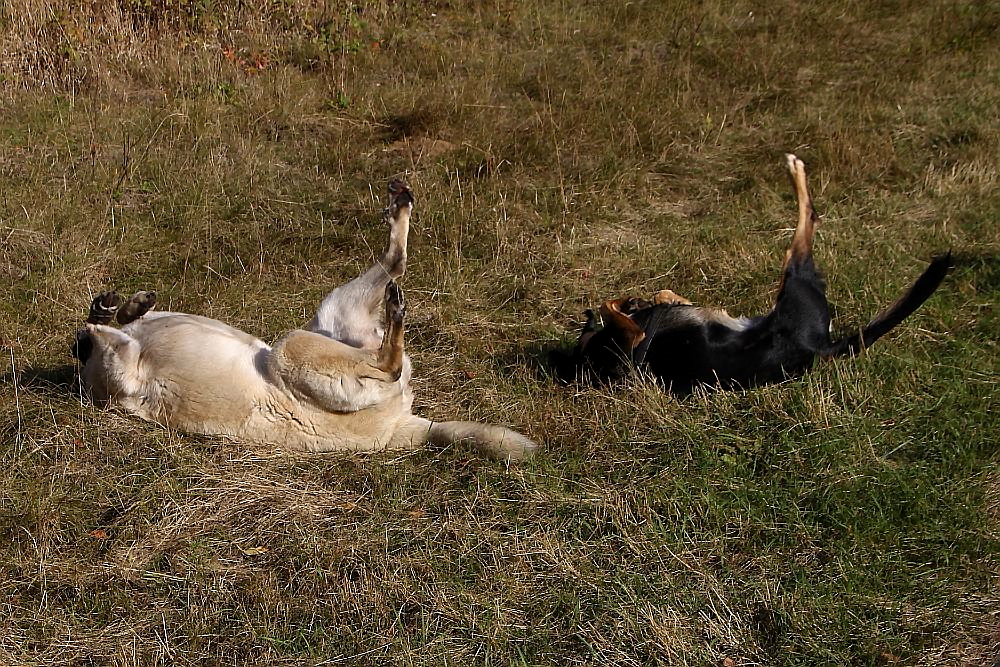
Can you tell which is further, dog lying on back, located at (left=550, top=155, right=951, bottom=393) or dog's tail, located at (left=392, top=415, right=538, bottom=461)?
dog lying on back, located at (left=550, top=155, right=951, bottom=393)

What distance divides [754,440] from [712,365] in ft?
1.56

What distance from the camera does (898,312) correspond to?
13.0 ft

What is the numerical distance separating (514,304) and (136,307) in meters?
2.11

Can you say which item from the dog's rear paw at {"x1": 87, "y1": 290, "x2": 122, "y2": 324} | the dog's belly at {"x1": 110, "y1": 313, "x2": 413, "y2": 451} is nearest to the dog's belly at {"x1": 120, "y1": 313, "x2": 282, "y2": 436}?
the dog's belly at {"x1": 110, "y1": 313, "x2": 413, "y2": 451}

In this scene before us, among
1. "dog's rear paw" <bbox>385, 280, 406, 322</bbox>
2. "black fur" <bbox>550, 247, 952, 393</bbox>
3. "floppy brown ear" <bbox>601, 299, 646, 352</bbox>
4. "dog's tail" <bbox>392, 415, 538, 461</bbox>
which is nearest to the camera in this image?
"dog's tail" <bbox>392, 415, 538, 461</bbox>

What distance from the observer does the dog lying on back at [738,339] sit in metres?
4.00

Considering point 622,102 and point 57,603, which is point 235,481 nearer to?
point 57,603

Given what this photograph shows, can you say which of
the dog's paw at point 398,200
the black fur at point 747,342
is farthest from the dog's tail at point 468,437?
the dog's paw at point 398,200

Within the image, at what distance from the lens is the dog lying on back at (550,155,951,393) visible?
4.00 m

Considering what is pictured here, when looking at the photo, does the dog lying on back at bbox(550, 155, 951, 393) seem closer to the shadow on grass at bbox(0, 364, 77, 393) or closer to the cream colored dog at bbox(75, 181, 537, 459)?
the cream colored dog at bbox(75, 181, 537, 459)

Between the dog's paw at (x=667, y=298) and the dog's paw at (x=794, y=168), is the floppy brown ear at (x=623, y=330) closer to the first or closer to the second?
the dog's paw at (x=667, y=298)

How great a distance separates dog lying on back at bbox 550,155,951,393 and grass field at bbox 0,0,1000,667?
0.13 m

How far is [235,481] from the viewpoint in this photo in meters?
3.58

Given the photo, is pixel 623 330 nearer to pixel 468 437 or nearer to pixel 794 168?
pixel 468 437
